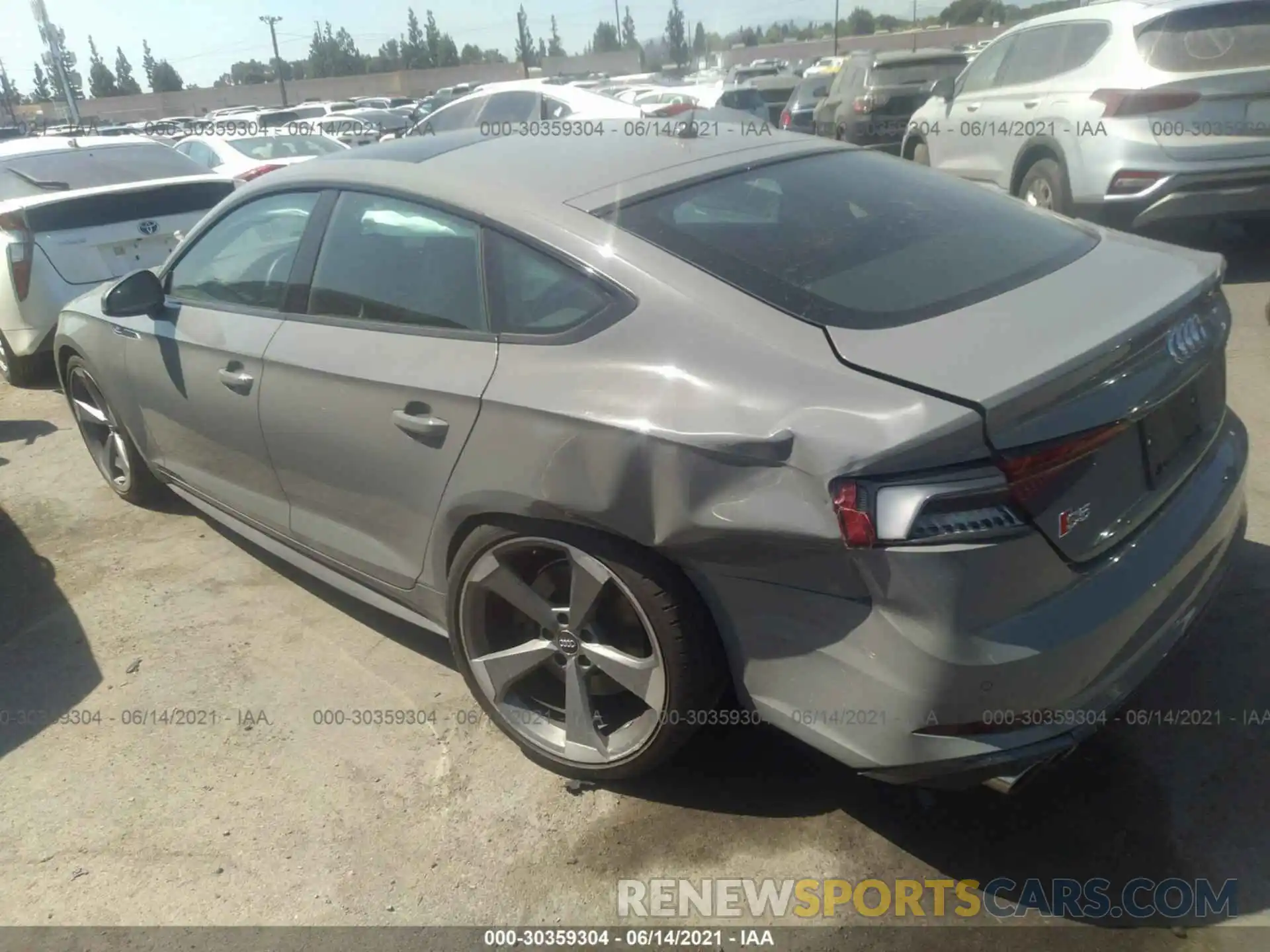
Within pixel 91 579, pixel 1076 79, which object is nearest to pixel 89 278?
pixel 91 579

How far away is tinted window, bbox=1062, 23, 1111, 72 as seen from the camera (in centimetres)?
710

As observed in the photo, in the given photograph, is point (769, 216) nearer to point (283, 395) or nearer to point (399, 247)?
point (399, 247)

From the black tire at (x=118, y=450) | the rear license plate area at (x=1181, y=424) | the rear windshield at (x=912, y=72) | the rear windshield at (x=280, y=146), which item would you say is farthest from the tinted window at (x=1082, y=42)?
the rear windshield at (x=280, y=146)

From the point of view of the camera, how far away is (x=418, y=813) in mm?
2781

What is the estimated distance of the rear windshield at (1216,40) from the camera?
6.41 metres

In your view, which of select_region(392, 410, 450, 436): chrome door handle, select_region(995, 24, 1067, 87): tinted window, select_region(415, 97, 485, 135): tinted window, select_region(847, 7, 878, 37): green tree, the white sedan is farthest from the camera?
select_region(847, 7, 878, 37): green tree

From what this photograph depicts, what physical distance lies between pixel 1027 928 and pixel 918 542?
3.22ft

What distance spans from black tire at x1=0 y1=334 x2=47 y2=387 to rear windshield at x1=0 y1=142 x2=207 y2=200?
1.05 meters

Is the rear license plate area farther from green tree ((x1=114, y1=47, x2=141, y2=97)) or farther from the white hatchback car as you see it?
green tree ((x1=114, y1=47, x2=141, y2=97))

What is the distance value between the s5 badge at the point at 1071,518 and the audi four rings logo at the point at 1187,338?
1.69ft

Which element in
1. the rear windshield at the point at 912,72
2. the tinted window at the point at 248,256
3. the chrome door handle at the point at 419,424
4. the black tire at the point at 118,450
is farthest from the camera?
the rear windshield at the point at 912,72

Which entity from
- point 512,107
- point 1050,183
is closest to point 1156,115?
point 1050,183

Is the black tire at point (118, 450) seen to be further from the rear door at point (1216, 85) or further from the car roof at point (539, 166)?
the rear door at point (1216, 85)

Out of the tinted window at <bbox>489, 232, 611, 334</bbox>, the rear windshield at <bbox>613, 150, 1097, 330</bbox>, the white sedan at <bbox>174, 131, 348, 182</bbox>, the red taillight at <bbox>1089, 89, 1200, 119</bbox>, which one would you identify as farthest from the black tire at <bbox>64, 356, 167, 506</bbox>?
the white sedan at <bbox>174, 131, 348, 182</bbox>
